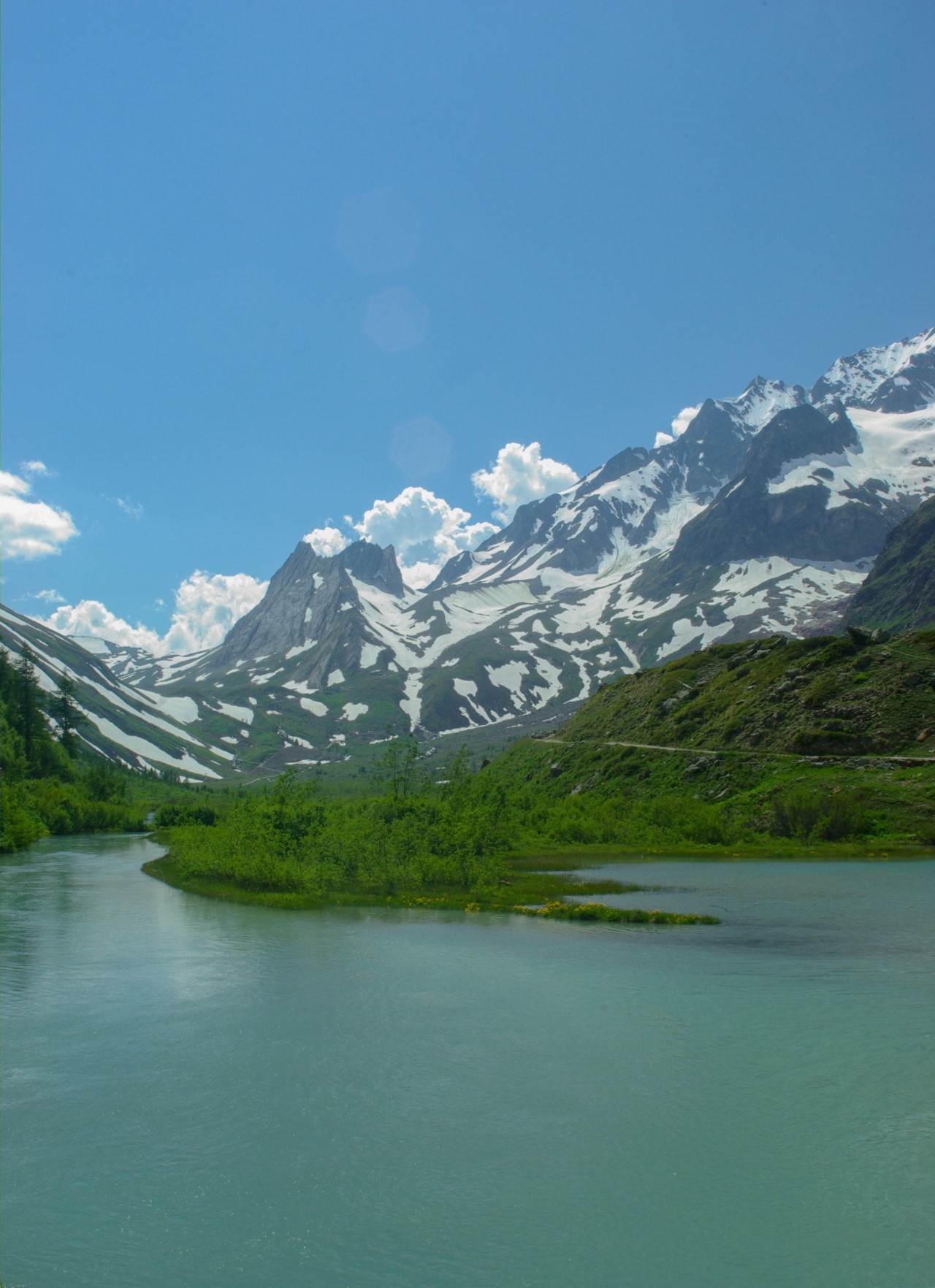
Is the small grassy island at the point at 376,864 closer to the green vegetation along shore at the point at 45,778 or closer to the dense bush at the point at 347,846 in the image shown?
the dense bush at the point at 347,846

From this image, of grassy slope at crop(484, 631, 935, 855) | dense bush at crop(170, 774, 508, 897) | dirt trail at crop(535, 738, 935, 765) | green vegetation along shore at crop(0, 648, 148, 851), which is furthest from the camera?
green vegetation along shore at crop(0, 648, 148, 851)

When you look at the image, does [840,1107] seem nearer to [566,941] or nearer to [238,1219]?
[238,1219]

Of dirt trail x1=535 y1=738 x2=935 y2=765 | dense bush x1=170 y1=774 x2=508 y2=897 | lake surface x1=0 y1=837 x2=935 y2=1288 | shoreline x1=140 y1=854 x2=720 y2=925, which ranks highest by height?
dirt trail x1=535 y1=738 x2=935 y2=765

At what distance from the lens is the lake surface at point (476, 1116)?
43.8 ft

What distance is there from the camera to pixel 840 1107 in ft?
59.6

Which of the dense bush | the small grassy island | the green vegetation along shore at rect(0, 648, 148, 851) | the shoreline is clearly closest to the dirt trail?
the small grassy island

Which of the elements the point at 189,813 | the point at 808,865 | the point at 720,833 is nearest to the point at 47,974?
the point at 808,865

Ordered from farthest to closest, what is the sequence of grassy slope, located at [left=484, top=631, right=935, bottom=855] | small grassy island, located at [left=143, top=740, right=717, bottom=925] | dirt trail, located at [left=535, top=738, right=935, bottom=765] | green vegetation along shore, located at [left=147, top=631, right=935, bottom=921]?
dirt trail, located at [left=535, top=738, right=935, bottom=765]
grassy slope, located at [left=484, top=631, right=935, bottom=855]
green vegetation along shore, located at [left=147, top=631, right=935, bottom=921]
small grassy island, located at [left=143, top=740, right=717, bottom=925]

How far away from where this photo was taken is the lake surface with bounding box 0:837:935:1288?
1334 centimetres

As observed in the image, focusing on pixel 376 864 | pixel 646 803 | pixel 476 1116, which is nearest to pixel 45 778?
pixel 646 803

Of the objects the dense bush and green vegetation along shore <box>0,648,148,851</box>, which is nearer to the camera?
the dense bush

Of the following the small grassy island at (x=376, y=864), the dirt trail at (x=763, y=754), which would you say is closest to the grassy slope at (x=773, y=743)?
the dirt trail at (x=763, y=754)

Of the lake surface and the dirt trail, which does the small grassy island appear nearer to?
the lake surface

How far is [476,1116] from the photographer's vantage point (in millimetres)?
18094
